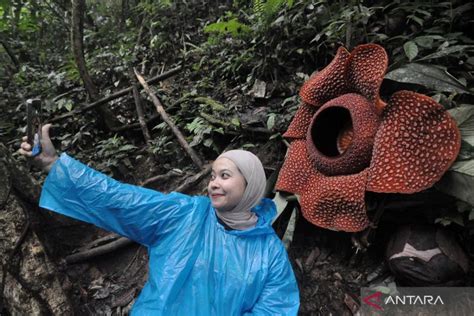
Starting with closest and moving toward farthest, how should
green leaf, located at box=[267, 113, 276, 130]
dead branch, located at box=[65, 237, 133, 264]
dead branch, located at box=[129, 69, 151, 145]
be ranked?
dead branch, located at box=[65, 237, 133, 264]
green leaf, located at box=[267, 113, 276, 130]
dead branch, located at box=[129, 69, 151, 145]

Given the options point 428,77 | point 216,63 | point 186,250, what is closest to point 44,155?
point 186,250

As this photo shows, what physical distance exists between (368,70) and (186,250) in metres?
1.30

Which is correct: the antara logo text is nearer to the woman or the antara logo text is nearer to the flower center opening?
the woman

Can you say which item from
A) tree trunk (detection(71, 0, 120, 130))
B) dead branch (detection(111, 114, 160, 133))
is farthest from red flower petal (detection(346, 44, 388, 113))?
tree trunk (detection(71, 0, 120, 130))

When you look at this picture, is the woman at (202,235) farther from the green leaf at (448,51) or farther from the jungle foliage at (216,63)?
the green leaf at (448,51)

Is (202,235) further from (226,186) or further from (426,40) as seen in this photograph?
(426,40)

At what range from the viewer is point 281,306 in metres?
1.63

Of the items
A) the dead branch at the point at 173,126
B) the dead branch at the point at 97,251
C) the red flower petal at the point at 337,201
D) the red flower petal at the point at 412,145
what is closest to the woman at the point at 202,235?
the red flower petal at the point at 337,201

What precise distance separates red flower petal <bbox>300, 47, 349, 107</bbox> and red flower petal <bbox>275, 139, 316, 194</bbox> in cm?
27

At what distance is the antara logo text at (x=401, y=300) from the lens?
174 centimetres

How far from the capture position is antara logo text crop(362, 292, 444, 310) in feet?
5.69

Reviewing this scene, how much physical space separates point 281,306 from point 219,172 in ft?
2.30

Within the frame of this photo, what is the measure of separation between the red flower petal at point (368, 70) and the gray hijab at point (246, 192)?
0.67m

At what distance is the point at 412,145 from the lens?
1522 mm
